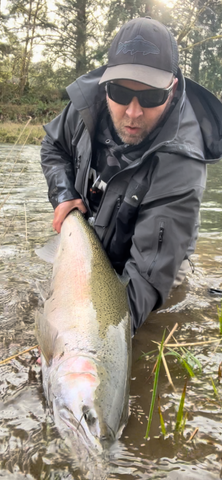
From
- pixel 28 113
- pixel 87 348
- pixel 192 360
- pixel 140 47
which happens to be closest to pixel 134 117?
pixel 140 47

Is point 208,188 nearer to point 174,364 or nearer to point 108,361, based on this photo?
point 174,364

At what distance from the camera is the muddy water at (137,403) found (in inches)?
59.4

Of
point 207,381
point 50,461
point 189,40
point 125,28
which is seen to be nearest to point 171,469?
point 50,461

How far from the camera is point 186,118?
288 cm

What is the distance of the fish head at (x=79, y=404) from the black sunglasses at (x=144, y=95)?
1906 millimetres

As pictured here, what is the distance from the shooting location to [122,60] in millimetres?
2938

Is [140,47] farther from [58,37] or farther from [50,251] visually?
[58,37]

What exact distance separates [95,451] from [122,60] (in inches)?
99.8

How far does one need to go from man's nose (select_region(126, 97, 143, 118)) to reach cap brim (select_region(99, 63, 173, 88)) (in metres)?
0.15

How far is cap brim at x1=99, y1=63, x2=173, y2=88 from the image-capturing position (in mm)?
2777

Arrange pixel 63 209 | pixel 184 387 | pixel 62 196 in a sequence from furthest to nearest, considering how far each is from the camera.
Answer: pixel 62 196 < pixel 63 209 < pixel 184 387

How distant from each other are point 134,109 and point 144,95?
118mm

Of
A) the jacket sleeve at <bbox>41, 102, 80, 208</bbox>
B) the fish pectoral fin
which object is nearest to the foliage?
the jacket sleeve at <bbox>41, 102, 80, 208</bbox>

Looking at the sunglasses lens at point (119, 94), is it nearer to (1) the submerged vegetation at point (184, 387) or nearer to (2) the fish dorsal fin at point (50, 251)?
(2) the fish dorsal fin at point (50, 251)
